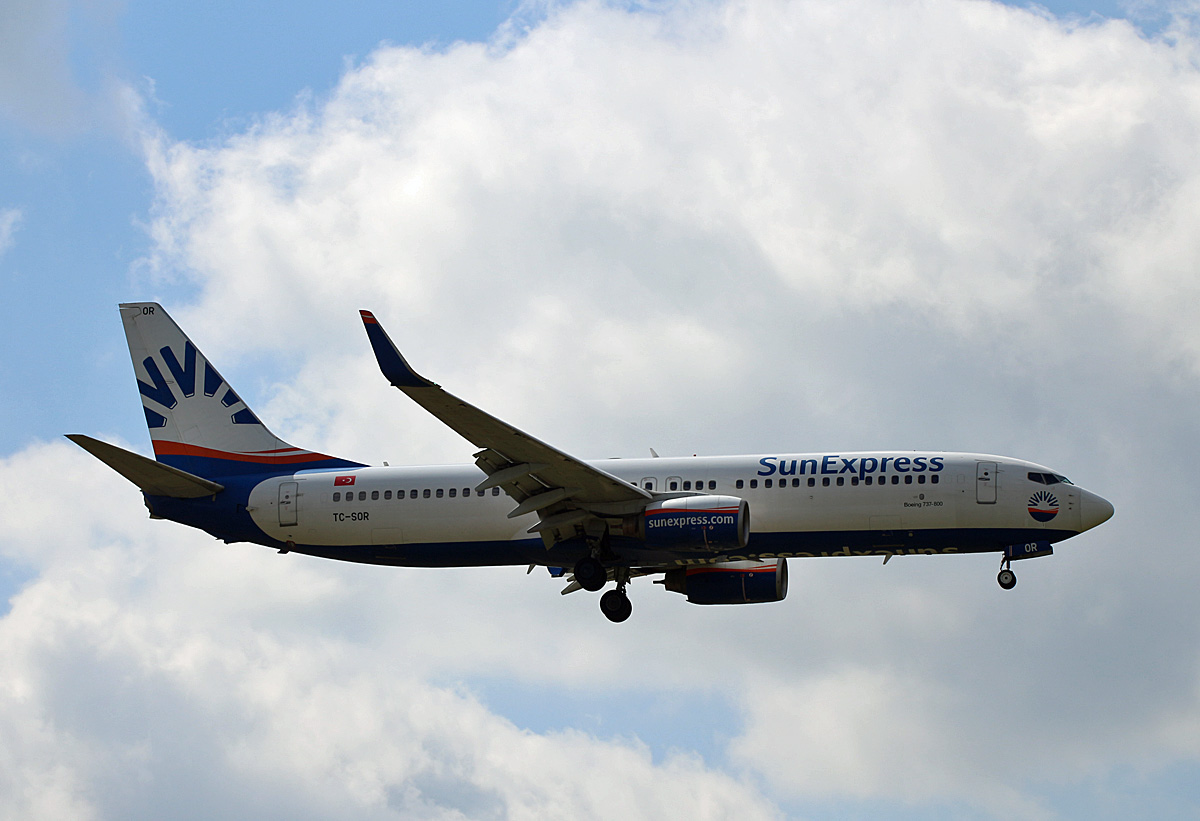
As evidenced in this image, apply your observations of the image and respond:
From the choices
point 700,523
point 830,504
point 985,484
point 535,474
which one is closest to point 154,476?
point 535,474

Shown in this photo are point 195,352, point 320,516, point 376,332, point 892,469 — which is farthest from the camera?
point 195,352

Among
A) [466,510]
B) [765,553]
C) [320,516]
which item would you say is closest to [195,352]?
[320,516]

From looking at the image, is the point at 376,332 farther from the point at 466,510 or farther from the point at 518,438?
the point at 466,510

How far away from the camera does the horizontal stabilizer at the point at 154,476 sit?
44.0 metres

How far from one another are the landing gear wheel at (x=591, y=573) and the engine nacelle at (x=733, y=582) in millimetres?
5813

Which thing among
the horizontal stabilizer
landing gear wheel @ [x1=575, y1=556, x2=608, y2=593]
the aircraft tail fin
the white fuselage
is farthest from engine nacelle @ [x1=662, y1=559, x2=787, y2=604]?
the horizontal stabilizer

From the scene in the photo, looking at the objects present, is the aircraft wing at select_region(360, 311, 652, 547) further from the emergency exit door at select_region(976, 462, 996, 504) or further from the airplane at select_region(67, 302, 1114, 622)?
the emergency exit door at select_region(976, 462, 996, 504)

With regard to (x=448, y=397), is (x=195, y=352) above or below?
above

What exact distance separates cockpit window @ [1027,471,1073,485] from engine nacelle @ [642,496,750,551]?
29.2 ft

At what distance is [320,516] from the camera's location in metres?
46.9

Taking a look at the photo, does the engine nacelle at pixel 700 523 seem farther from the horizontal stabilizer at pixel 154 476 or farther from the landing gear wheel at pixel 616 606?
the horizontal stabilizer at pixel 154 476

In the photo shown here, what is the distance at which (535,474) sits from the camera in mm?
42344

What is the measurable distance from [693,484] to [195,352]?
20.4 m

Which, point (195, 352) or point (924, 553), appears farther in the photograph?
point (195, 352)
